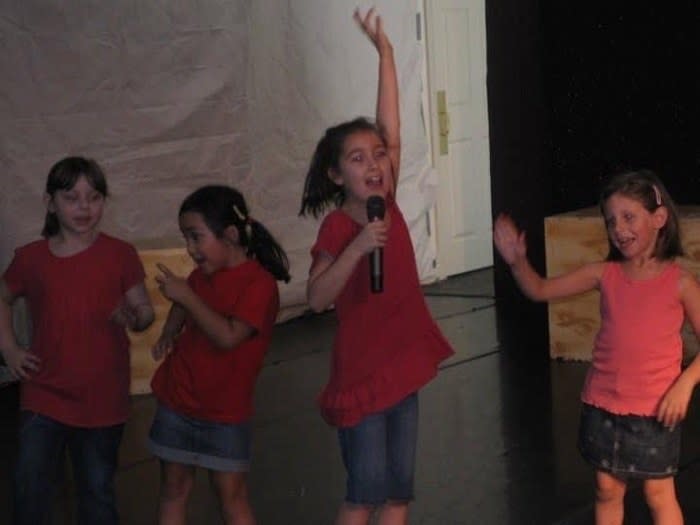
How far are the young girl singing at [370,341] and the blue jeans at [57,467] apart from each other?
0.68 metres

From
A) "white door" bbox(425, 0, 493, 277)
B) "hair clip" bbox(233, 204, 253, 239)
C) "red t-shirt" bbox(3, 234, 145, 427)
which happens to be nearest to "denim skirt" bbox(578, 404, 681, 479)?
"hair clip" bbox(233, 204, 253, 239)

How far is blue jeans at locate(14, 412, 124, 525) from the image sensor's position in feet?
14.2

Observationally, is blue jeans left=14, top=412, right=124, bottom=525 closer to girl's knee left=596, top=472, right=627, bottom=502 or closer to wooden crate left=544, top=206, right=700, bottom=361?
girl's knee left=596, top=472, right=627, bottom=502

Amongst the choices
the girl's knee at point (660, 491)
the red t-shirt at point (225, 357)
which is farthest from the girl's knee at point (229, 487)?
the girl's knee at point (660, 491)

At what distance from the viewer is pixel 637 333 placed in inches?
176

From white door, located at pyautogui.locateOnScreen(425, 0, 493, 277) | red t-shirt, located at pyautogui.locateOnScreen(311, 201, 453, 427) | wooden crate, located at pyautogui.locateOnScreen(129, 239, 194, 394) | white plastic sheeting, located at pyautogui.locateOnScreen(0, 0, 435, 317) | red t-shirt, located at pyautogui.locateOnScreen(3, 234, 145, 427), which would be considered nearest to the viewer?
red t-shirt, located at pyautogui.locateOnScreen(311, 201, 453, 427)

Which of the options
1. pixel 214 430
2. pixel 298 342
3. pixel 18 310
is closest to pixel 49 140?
pixel 18 310

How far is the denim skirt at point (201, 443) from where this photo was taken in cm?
436

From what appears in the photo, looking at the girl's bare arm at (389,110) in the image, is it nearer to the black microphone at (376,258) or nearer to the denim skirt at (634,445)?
the black microphone at (376,258)

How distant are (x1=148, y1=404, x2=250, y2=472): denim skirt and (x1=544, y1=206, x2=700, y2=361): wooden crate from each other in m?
4.29

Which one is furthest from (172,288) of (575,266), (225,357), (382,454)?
(575,266)

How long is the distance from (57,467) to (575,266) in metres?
4.56

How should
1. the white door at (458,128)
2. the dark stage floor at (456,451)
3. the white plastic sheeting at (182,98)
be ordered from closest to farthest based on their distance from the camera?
the dark stage floor at (456,451), the white plastic sheeting at (182,98), the white door at (458,128)

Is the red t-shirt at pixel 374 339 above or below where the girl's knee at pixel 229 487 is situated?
above
